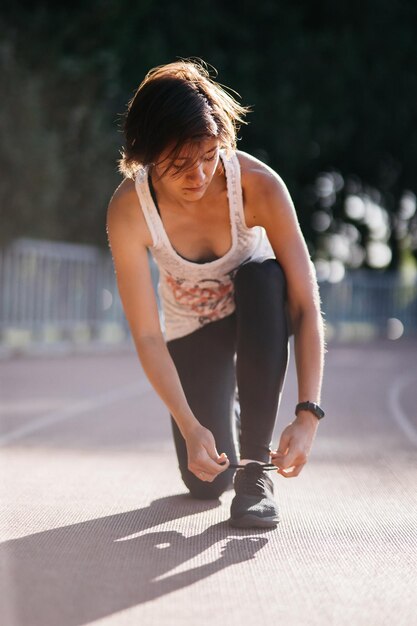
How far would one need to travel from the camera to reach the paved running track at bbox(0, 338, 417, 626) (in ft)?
11.0

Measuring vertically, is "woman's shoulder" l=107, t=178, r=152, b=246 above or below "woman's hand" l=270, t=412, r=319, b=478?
above

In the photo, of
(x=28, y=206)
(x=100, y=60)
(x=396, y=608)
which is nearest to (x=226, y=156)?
(x=396, y=608)

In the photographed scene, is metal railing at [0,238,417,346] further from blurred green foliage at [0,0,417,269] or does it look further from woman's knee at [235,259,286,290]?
woman's knee at [235,259,286,290]

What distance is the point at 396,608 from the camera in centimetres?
340

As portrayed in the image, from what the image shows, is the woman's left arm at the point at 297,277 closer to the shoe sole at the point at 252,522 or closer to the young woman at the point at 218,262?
the young woman at the point at 218,262

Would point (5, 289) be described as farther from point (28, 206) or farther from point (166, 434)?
point (166, 434)

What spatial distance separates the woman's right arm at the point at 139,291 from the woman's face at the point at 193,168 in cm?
Result: 36

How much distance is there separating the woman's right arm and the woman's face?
361 mm

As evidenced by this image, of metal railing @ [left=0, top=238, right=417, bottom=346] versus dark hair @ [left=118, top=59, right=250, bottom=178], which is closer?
dark hair @ [left=118, top=59, right=250, bottom=178]

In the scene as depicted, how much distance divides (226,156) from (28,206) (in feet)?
52.1

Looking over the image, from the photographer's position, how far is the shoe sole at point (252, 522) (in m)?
4.52

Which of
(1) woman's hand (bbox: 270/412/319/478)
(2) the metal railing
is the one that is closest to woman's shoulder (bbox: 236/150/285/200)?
(1) woman's hand (bbox: 270/412/319/478)

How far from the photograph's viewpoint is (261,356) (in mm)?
4738

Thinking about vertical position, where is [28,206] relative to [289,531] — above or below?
below
